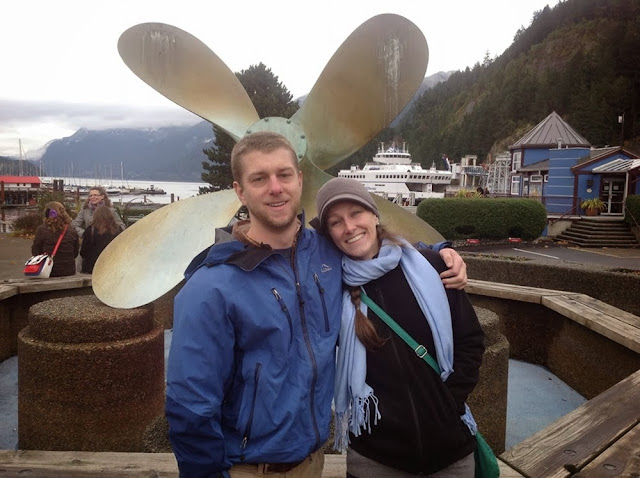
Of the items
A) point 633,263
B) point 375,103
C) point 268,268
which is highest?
point 375,103

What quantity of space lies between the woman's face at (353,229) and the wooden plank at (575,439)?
120 centimetres

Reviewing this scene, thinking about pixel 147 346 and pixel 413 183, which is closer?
pixel 147 346

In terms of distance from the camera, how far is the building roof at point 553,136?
3059cm

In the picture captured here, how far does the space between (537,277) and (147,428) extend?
6.19 m

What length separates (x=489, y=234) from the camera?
19.4m

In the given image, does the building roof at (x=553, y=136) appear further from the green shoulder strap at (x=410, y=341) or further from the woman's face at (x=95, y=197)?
the green shoulder strap at (x=410, y=341)

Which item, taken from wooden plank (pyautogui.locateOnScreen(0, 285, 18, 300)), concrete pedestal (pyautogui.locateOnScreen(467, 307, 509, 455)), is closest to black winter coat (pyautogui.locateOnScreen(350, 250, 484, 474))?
concrete pedestal (pyautogui.locateOnScreen(467, 307, 509, 455))

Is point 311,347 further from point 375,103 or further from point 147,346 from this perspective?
A: point 375,103

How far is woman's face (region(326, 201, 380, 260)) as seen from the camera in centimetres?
195

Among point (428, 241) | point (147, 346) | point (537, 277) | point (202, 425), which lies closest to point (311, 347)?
point (202, 425)

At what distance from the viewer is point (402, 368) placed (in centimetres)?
179

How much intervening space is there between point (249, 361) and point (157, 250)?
2796mm

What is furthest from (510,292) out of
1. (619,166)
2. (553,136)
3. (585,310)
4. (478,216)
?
(553,136)

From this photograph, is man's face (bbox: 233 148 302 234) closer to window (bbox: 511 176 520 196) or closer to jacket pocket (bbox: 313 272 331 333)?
jacket pocket (bbox: 313 272 331 333)
